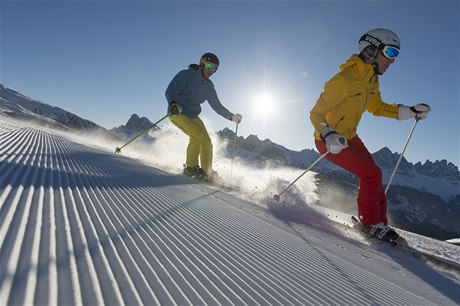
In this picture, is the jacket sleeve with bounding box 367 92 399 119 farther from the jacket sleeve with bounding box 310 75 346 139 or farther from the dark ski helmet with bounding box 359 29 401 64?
the jacket sleeve with bounding box 310 75 346 139

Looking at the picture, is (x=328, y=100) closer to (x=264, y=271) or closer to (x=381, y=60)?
(x=381, y=60)

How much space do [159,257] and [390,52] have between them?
4.73 meters

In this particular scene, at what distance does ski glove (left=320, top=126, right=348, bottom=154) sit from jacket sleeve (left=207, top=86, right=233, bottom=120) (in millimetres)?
4615

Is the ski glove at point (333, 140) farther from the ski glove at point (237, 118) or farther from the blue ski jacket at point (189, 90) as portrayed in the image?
the ski glove at point (237, 118)

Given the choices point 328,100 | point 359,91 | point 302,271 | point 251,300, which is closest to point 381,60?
point 359,91

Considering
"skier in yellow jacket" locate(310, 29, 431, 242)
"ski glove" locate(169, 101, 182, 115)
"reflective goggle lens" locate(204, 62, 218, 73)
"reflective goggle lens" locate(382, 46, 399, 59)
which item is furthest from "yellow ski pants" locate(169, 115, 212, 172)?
"reflective goggle lens" locate(382, 46, 399, 59)

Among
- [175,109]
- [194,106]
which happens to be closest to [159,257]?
Result: [175,109]

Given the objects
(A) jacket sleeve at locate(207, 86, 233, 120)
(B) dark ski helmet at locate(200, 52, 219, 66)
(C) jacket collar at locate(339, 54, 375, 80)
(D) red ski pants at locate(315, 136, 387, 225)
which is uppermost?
(B) dark ski helmet at locate(200, 52, 219, 66)

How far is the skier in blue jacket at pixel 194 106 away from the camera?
743cm

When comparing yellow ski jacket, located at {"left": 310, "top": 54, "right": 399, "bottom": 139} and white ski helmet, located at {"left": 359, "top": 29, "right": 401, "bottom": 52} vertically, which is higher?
white ski helmet, located at {"left": 359, "top": 29, "right": 401, "bottom": 52}

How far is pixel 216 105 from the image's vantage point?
9.12 metres

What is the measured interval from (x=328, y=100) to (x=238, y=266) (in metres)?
3.67

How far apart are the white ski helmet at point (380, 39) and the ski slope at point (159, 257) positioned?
307 cm

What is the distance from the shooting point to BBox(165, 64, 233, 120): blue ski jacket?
8.13 meters
